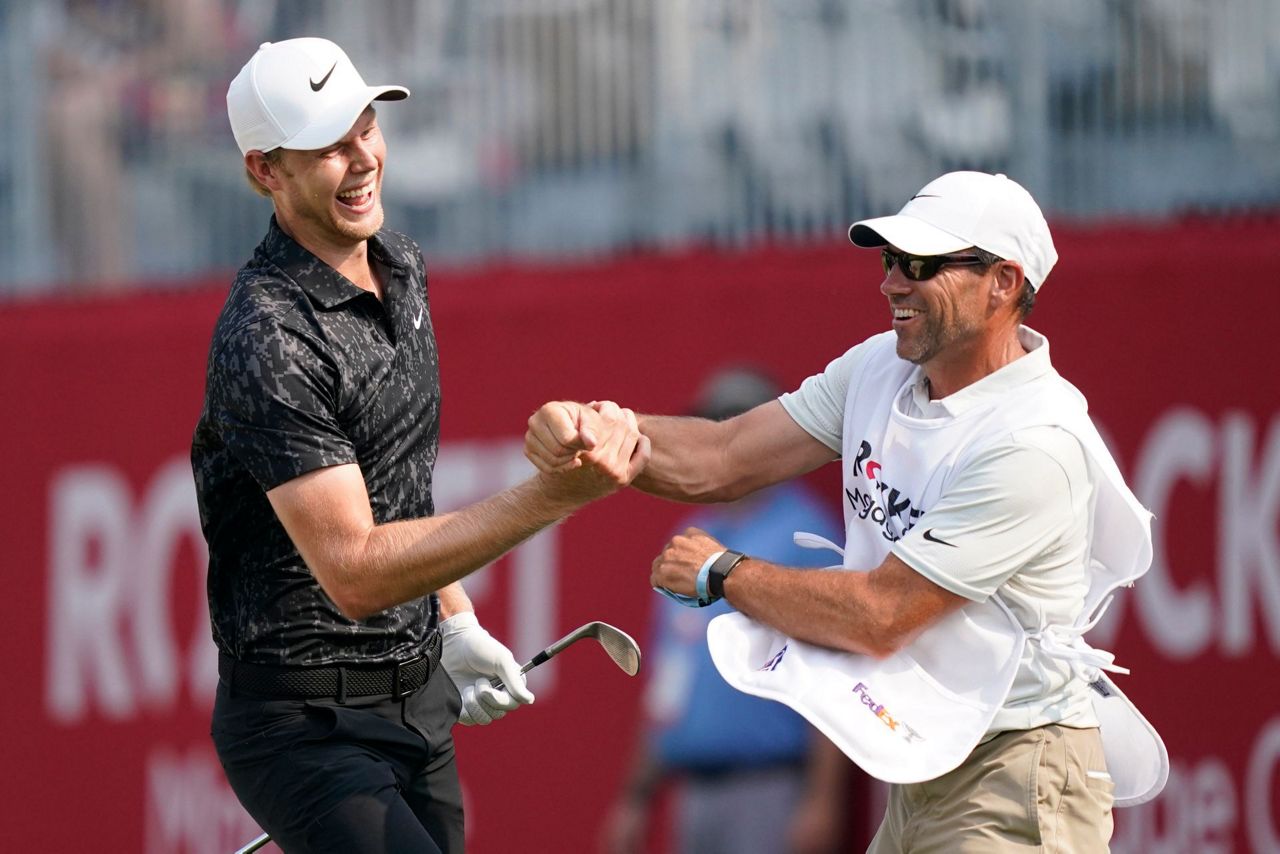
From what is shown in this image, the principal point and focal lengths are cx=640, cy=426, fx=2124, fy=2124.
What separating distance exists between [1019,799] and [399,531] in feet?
4.46

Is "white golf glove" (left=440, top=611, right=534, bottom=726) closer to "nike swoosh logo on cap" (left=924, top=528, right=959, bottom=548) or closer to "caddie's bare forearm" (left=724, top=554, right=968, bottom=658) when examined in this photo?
"caddie's bare forearm" (left=724, top=554, right=968, bottom=658)

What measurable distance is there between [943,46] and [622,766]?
269 centimetres

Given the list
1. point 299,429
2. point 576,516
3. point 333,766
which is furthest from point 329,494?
point 576,516

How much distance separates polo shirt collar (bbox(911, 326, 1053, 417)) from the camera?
425 centimetres

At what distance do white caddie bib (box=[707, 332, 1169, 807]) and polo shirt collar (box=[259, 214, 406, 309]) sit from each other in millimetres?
1013

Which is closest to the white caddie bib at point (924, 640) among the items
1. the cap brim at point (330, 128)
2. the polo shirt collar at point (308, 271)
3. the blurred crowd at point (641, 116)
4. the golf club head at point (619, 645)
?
the golf club head at point (619, 645)

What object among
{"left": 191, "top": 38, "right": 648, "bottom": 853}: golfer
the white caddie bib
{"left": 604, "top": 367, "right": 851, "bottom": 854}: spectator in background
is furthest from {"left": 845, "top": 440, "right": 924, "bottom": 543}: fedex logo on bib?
{"left": 604, "top": 367, "right": 851, "bottom": 854}: spectator in background

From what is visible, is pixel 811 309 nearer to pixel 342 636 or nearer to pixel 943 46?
pixel 943 46

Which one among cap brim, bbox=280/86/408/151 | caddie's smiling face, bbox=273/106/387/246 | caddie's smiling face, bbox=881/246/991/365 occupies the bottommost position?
caddie's smiling face, bbox=881/246/991/365

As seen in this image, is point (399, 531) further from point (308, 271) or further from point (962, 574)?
point (962, 574)

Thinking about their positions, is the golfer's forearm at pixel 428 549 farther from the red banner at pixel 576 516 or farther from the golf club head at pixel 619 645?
the red banner at pixel 576 516

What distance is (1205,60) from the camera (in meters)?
6.64

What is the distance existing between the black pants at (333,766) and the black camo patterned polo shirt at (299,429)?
0.35 ft

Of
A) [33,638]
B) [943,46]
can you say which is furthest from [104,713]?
[943,46]
